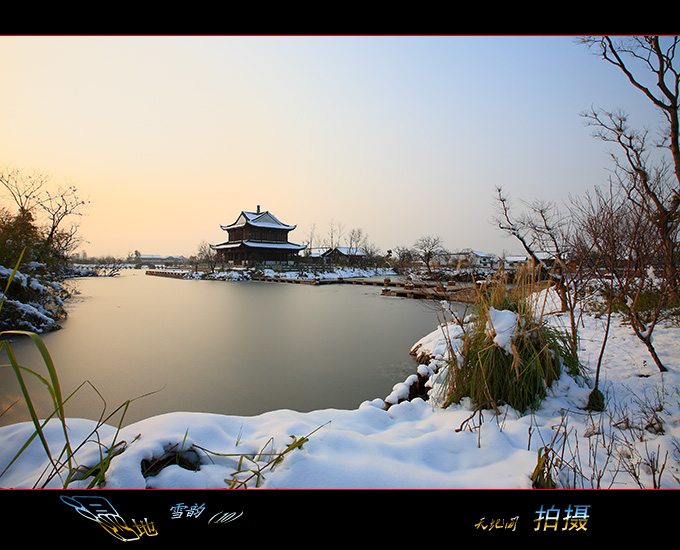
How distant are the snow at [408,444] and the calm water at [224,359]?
780 millimetres

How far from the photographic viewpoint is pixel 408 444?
4.04 feet

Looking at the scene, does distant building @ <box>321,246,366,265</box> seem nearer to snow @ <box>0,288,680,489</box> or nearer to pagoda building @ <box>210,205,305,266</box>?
pagoda building @ <box>210,205,305,266</box>

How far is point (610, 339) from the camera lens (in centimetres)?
283

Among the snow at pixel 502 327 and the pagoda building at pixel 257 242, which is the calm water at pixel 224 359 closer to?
the snow at pixel 502 327

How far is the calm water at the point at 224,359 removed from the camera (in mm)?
2250

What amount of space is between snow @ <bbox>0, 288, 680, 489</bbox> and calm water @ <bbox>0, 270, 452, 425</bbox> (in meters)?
0.78

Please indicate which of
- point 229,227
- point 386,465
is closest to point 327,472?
point 386,465

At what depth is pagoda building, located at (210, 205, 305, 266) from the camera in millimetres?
19797
